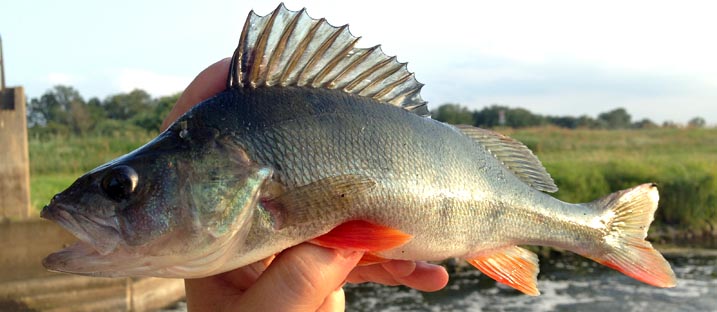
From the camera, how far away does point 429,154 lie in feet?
6.79

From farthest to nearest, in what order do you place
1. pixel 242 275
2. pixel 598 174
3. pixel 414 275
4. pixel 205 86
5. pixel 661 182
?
1. pixel 598 174
2. pixel 661 182
3. pixel 414 275
4. pixel 205 86
5. pixel 242 275

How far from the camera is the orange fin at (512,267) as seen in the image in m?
2.40

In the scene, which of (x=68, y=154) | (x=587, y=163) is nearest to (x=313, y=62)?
(x=68, y=154)

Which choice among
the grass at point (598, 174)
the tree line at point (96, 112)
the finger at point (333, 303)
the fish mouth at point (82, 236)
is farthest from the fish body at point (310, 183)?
the tree line at point (96, 112)

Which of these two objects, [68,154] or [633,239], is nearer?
[633,239]

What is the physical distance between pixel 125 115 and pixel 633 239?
3585 centimetres

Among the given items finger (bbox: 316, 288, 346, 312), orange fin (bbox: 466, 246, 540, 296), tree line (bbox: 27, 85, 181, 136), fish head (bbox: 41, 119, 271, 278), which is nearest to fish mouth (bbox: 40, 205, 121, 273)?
fish head (bbox: 41, 119, 271, 278)

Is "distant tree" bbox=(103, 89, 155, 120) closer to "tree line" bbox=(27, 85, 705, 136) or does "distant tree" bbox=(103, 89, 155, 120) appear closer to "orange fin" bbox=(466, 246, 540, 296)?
"tree line" bbox=(27, 85, 705, 136)

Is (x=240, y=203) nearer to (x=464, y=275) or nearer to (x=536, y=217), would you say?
(x=536, y=217)

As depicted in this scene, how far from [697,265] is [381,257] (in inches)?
507

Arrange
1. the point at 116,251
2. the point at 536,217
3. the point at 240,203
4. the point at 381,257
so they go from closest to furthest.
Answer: the point at 116,251, the point at 240,203, the point at 381,257, the point at 536,217

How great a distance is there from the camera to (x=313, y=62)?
207cm

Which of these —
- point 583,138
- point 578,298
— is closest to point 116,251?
point 578,298

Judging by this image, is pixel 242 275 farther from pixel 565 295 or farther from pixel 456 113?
pixel 456 113
